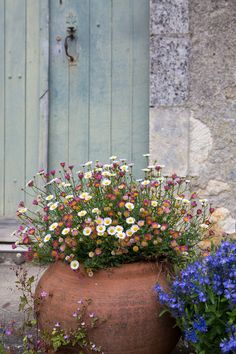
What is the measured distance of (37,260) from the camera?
271 centimetres

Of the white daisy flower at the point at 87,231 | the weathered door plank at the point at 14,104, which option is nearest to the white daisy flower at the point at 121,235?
the white daisy flower at the point at 87,231

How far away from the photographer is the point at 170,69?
3879mm

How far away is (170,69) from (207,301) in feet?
6.80

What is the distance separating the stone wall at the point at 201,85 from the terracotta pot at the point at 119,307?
5.08 feet

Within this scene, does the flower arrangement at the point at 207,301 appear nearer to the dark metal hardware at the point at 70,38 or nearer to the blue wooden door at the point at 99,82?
the blue wooden door at the point at 99,82

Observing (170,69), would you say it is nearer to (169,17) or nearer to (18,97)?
(169,17)

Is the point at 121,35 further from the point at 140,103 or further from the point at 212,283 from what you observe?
the point at 212,283

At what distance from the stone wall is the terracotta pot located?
155 centimetres

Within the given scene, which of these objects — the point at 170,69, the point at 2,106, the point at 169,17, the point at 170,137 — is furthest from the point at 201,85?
the point at 2,106

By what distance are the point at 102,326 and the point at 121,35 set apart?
2.52 m

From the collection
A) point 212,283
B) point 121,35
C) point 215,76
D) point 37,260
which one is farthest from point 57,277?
point 121,35

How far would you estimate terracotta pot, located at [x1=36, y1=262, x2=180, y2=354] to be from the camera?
7.62 ft

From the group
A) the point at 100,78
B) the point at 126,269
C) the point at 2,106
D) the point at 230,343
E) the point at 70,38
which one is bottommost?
the point at 230,343

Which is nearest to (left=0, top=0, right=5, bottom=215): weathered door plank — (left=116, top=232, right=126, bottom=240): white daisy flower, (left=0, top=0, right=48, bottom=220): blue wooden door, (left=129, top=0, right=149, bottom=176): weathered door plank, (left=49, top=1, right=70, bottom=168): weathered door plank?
(left=0, top=0, right=48, bottom=220): blue wooden door
